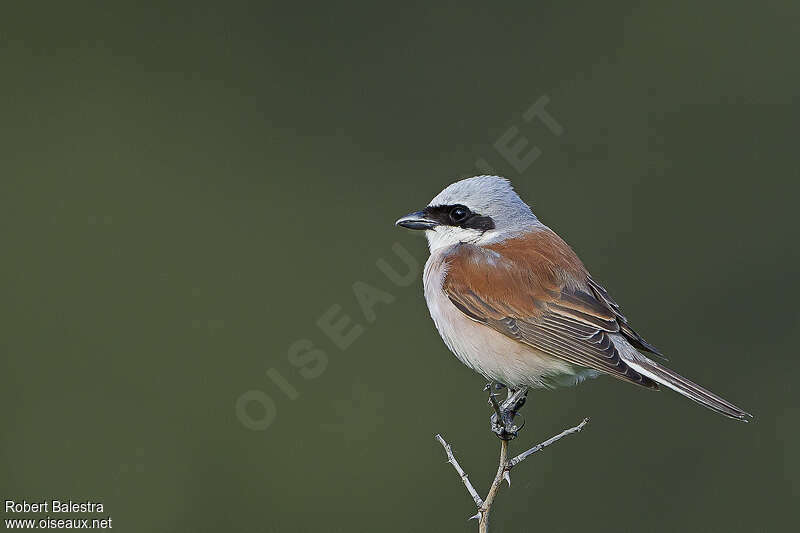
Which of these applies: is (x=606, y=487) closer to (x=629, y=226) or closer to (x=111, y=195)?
(x=629, y=226)

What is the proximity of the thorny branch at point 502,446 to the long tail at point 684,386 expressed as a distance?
0.40 meters

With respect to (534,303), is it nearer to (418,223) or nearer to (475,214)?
(475,214)

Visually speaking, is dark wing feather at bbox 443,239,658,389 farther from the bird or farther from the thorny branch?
the thorny branch

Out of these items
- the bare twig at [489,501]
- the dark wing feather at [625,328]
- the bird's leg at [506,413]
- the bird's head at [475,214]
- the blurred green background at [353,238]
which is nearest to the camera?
the bare twig at [489,501]

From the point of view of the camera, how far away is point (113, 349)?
7.05 m

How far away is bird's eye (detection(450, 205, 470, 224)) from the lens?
4.54 metres

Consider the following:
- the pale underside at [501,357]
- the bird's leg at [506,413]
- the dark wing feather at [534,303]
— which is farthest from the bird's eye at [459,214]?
the bird's leg at [506,413]

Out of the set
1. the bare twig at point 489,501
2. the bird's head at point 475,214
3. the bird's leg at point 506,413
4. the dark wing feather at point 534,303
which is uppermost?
the bird's head at point 475,214

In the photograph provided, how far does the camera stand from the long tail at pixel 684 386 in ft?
12.3

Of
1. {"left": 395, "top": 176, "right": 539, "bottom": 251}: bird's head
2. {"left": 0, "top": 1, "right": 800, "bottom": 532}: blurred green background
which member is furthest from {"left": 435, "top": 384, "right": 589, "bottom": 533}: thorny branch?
{"left": 0, "top": 1, "right": 800, "bottom": 532}: blurred green background

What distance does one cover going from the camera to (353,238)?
764 cm

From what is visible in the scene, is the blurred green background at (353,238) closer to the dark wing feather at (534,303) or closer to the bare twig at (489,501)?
the dark wing feather at (534,303)

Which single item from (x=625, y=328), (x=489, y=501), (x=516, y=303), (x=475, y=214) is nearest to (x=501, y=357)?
(x=516, y=303)

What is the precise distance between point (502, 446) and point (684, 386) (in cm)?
73
